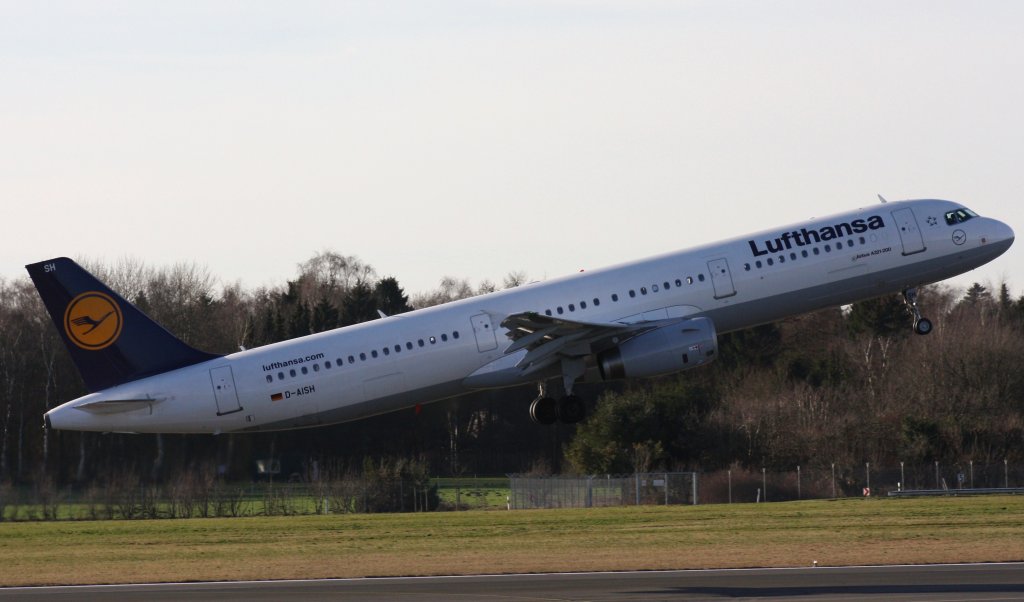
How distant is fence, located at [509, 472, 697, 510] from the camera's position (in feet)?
240

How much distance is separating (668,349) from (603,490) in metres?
25.5

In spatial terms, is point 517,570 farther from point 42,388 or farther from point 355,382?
point 42,388

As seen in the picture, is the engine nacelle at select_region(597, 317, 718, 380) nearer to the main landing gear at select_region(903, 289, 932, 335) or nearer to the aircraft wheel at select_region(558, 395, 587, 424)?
the aircraft wheel at select_region(558, 395, 587, 424)

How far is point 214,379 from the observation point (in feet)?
169

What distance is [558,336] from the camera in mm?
50375

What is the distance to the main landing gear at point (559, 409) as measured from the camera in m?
51.7

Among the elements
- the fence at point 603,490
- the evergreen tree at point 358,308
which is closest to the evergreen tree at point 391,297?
the evergreen tree at point 358,308

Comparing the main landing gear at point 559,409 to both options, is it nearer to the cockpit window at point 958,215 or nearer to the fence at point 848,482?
the cockpit window at point 958,215

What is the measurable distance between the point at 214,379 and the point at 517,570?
40.9 ft

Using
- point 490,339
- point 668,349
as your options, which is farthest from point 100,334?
point 668,349

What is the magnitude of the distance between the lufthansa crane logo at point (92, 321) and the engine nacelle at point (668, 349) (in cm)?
1665

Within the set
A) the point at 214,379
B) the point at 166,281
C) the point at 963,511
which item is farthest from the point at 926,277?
the point at 166,281

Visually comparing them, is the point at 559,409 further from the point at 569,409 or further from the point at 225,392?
the point at 225,392

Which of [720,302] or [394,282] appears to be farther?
[394,282]
